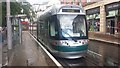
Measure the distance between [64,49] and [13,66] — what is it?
3157mm

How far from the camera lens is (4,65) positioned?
37.4 feet

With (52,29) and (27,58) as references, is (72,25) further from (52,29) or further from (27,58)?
(27,58)

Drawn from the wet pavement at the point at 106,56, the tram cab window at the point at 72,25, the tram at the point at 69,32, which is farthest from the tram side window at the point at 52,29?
the wet pavement at the point at 106,56

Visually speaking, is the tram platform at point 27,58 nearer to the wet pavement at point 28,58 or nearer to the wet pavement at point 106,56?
the wet pavement at point 28,58

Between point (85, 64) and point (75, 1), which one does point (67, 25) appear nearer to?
point (85, 64)

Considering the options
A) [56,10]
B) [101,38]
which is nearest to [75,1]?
[101,38]

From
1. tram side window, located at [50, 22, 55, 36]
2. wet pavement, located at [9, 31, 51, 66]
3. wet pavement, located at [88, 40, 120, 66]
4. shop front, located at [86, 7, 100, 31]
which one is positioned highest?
shop front, located at [86, 7, 100, 31]

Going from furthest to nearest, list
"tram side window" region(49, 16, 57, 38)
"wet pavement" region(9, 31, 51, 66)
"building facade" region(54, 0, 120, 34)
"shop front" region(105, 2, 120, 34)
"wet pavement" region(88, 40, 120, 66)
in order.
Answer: "building facade" region(54, 0, 120, 34)
"shop front" region(105, 2, 120, 34)
"tram side window" region(49, 16, 57, 38)
"wet pavement" region(88, 40, 120, 66)
"wet pavement" region(9, 31, 51, 66)

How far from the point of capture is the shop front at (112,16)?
31.7 metres

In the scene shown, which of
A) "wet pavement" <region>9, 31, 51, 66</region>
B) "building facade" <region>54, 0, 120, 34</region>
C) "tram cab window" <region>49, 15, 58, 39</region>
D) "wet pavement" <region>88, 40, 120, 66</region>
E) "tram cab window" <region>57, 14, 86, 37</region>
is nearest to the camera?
"wet pavement" <region>9, 31, 51, 66</region>

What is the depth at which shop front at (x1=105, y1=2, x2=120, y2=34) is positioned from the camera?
31728 mm

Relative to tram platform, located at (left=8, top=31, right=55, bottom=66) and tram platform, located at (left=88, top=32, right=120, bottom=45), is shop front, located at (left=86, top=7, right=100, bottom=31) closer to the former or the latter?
tram platform, located at (left=88, top=32, right=120, bottom=45)


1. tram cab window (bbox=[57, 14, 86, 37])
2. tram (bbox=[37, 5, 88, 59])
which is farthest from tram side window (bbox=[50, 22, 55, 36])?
tram cab window (bbox=[57, 14, 86, 37])

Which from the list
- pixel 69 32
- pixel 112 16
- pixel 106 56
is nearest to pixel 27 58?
pixel 69 32
